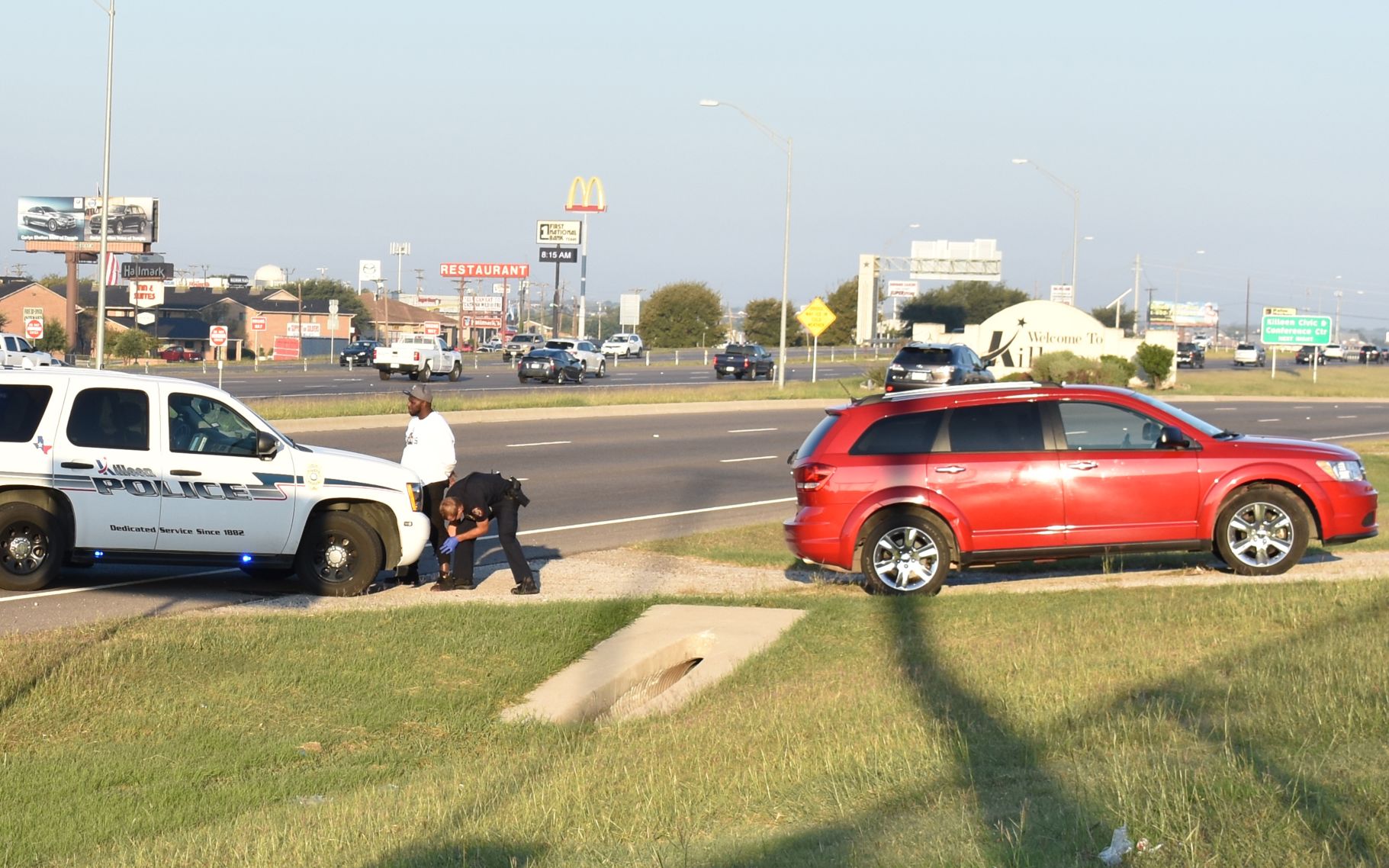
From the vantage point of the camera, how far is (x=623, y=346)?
96375mm

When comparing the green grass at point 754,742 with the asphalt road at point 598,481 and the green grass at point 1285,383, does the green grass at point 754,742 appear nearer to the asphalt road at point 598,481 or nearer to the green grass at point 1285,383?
the asphalt road at point 598,481

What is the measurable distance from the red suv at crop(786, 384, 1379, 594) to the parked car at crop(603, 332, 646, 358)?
8133 cm

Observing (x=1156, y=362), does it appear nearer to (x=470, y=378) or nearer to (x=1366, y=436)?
(x=1366, y=436)

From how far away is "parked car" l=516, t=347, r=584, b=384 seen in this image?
181 ft

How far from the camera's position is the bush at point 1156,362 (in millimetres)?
60812

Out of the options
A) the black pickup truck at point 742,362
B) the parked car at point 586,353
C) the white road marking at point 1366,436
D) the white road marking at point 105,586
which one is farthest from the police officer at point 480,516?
the black pickup truck at point 742,362

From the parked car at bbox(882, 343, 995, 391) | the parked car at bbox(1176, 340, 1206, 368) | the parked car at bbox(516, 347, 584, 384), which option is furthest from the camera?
the parked car at bbox(1176, 340, 1206, 368)

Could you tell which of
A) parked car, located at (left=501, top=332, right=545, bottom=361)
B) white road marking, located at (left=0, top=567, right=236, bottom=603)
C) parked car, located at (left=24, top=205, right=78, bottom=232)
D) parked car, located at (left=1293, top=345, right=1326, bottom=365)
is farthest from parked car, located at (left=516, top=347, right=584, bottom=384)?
parked car, located at (left=1293, top=345, right=1326, bottom=365)

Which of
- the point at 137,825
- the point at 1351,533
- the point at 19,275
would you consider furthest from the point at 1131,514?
the point at 19,275

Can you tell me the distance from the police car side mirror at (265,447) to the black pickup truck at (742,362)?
171ft

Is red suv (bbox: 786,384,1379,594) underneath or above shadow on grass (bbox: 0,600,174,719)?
above

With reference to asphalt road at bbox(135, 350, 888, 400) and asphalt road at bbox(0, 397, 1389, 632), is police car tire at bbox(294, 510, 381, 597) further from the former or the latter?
asphalt road at bbox(135, 350, 888, 400)

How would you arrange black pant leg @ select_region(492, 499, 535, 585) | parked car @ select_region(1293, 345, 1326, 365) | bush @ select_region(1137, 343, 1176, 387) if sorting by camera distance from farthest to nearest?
parked car @ select_region(1293, 345, 1326, 365) → bush @ select_region(1137, 343, 1176, 387) → black pant leg @ select_region(492, 499, 535, 585)

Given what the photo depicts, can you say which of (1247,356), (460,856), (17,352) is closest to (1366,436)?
(17,352)
